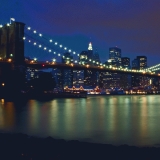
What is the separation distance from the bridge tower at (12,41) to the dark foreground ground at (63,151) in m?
29.7

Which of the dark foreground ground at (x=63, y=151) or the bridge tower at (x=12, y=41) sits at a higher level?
the bridge tower at (x=12, y=41)

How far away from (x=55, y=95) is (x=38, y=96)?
591cm

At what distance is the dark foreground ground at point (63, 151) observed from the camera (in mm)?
6730

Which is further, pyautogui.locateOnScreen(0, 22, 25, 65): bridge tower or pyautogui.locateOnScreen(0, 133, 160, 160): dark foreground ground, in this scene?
pyautogui.locateOnScreen(0, 22, 25, 65): bridge tower

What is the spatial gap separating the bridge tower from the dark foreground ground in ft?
97.3

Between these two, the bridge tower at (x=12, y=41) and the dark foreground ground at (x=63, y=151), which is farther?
the bridge tower at (x=12, y=41)

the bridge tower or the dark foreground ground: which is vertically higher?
the bridge tower

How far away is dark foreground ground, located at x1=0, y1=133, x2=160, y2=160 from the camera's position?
22.1 feet

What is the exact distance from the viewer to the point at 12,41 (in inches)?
1506

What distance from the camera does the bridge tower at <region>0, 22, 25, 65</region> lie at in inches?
1479

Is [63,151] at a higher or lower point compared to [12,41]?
lower

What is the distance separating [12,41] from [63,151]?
32.3m

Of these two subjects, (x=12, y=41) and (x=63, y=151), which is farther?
(x=12, y=41)

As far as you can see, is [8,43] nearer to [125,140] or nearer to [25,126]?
[25,126]
